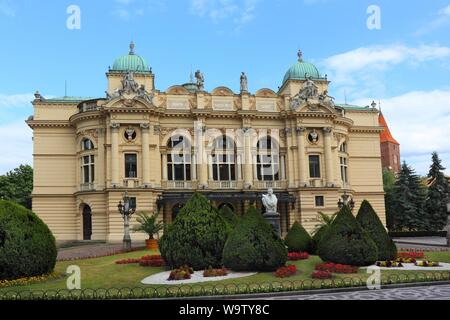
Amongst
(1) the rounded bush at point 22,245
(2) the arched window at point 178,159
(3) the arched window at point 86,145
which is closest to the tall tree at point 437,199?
(2) the arched window at point 178,159

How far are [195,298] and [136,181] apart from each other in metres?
32.1

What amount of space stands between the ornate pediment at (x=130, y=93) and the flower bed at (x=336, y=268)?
30.0 meters

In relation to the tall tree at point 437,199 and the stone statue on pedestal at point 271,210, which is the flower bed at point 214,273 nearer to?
the stone statue on pedestal at point 271,210

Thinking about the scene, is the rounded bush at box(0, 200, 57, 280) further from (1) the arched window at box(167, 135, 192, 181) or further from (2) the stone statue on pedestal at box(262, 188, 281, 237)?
(1) the arched window at box(167, 135, 192, 181)

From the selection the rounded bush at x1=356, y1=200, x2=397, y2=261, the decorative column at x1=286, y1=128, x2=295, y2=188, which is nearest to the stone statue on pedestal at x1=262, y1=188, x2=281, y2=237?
the rounded bush at x1=356, y1=200, x2=397, y2=261

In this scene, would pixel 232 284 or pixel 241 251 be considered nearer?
pixel 232 284

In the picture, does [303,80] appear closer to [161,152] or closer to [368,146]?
[368,146]

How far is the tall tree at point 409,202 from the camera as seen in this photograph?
6022cm

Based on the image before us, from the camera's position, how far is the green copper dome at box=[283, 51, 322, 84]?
179 ft

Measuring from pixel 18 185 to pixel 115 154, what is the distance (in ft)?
97.9

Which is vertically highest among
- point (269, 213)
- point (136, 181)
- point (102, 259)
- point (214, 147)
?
point (214, 147)

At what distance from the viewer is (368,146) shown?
57219mm

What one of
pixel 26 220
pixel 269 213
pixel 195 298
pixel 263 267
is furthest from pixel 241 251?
pixel 26 220

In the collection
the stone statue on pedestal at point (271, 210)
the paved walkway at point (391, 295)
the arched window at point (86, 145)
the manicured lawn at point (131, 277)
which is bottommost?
the paved walkway at point (391, 295)
